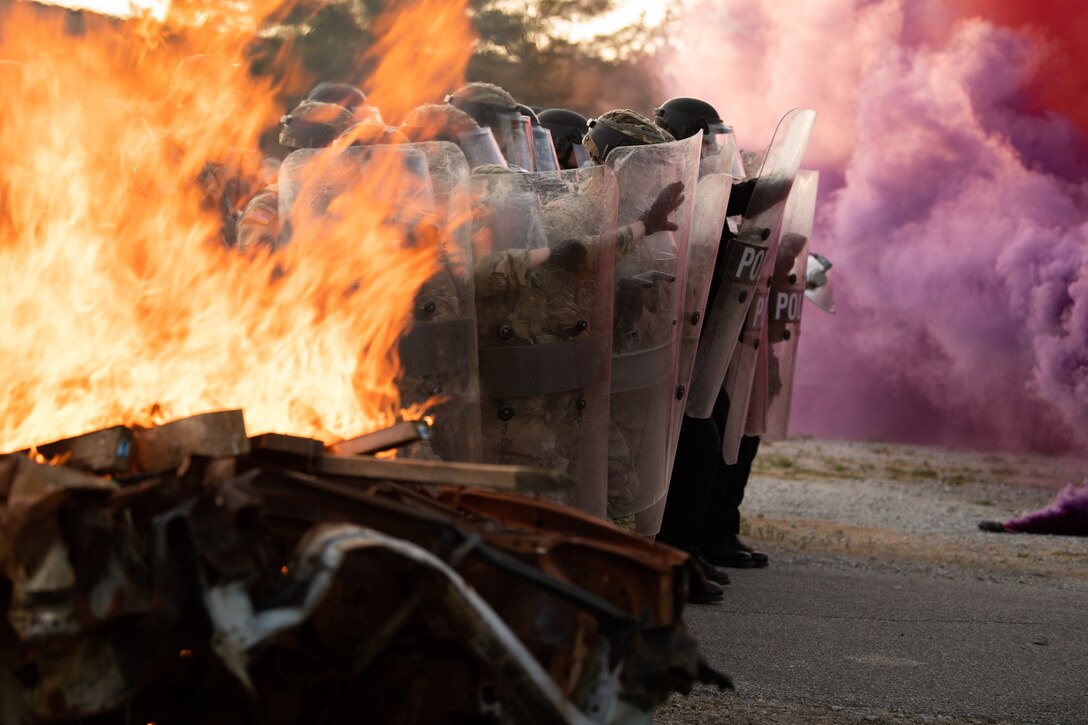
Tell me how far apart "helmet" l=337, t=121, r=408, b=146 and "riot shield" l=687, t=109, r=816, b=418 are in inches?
90.5

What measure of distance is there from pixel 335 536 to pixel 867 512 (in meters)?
8.98

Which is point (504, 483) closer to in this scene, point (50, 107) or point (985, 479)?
point (50, 107)

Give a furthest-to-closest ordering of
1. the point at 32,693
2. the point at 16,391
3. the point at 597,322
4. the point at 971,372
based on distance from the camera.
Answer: the point at 971,372, the point at 597,322, the point at 16,391, the point at 32,693

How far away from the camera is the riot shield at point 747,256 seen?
6.94 m

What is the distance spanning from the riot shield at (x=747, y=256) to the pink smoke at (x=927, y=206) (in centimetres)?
678

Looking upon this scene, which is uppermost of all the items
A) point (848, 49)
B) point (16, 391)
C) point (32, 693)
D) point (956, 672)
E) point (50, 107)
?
point (848, 49)

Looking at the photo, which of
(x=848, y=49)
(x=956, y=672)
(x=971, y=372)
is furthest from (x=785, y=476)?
(x=956, y=672)

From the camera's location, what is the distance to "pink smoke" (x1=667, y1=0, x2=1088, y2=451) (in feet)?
44.5

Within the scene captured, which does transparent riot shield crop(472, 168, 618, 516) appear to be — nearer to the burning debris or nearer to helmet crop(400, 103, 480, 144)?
the burning debris

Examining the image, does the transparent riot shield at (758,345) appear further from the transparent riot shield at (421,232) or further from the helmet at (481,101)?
the transparent riot shield at (421,232)

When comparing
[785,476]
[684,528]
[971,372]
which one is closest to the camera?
[684,528]

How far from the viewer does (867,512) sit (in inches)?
438

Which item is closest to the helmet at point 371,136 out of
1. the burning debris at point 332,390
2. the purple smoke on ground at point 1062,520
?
the burning debris at point 332,390

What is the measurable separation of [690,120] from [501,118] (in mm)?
1935
